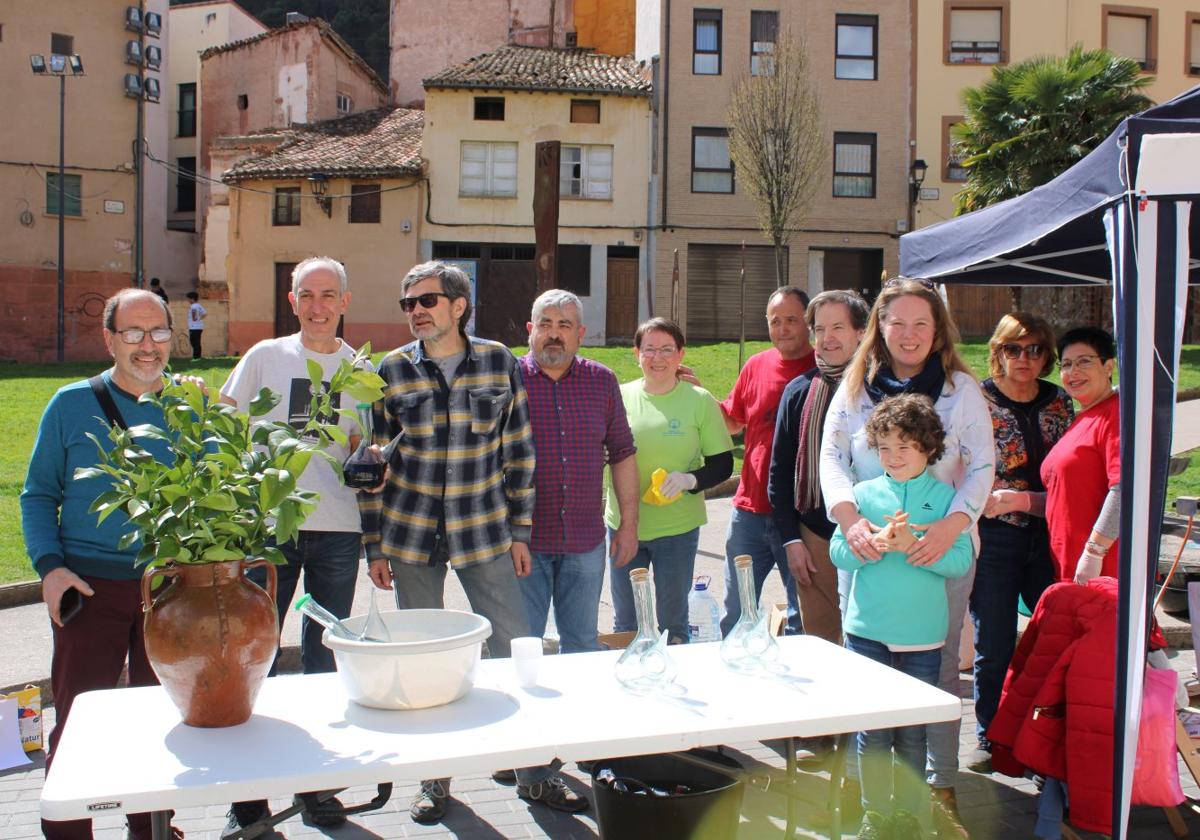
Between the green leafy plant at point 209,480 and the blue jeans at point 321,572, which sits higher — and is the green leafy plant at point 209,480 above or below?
above

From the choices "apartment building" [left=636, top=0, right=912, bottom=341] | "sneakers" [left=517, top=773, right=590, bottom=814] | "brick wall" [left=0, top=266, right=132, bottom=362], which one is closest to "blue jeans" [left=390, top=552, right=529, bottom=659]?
"sneakers" [left=517, top=773, right=590, bottom=814]

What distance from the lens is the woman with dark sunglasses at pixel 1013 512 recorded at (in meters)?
4.51

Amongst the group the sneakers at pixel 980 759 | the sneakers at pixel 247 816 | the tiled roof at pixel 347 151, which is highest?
the tiled roof at pixel 347 151

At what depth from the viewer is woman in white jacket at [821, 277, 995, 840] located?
3611mm

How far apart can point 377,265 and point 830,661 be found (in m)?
26.4

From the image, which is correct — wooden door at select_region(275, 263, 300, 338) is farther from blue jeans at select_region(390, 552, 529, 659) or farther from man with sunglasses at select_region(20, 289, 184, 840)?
man with sunglasses at select_region(20, 289, 184, 840)

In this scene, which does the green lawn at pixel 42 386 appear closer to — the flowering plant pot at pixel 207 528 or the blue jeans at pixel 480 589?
the blue jeans at pixel 480 589

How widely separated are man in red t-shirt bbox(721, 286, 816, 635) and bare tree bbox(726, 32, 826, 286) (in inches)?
810

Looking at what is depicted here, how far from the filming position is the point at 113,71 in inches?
1160

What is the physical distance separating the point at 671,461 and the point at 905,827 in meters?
1.96

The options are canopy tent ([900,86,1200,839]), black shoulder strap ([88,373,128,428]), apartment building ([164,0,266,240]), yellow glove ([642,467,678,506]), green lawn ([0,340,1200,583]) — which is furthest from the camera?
apartment building ([164,0,266,240])

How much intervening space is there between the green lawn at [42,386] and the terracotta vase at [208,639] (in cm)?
414

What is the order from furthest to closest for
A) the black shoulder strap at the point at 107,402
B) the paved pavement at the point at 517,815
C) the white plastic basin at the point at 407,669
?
the paved pavement at the point at 517,815
the black shoulder strap at the point at 107,402
the white plastic basin at the point at 407,669

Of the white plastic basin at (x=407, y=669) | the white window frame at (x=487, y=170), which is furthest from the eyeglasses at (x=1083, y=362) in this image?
the white window frame at (x=487, y=170)
